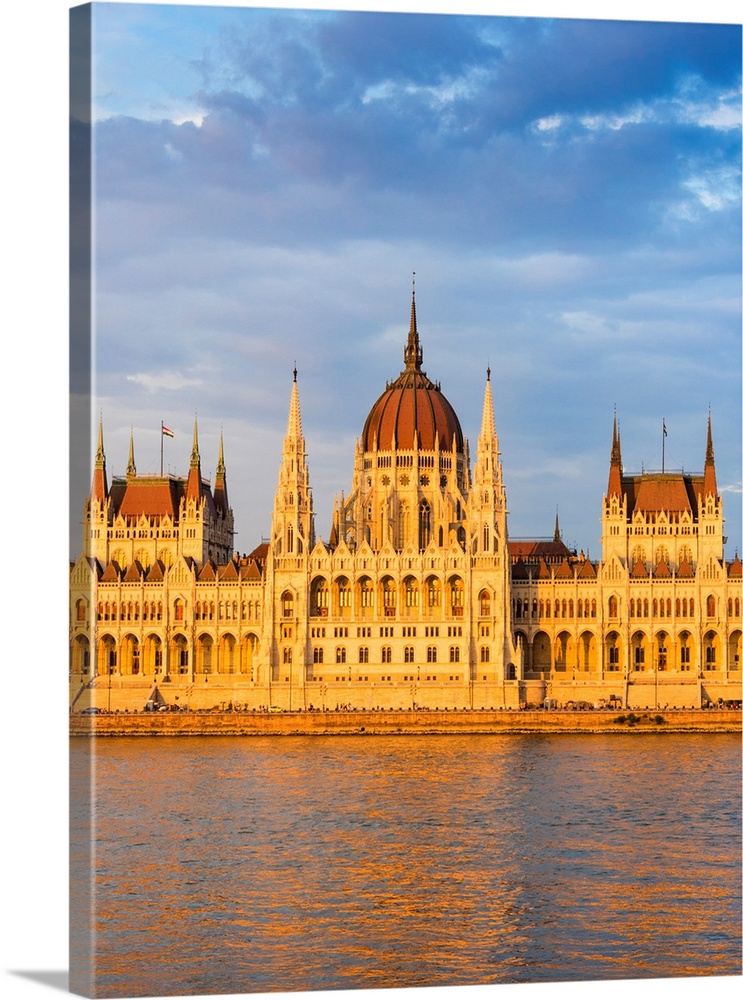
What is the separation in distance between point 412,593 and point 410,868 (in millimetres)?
Result: 44591

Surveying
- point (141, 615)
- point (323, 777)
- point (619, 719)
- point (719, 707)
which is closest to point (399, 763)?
point (323, 777)

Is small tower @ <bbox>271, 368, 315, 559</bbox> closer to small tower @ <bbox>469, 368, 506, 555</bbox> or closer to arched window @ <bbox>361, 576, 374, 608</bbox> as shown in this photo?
arched window @ <bbox>361, 576, 374, 608</bbox>

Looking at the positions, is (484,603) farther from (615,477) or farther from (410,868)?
(410,868)

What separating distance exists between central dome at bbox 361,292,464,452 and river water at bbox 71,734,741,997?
2863cm

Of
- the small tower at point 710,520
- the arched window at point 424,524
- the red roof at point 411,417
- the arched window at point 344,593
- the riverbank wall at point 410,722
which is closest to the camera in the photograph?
the riverbank wall at point 410,722

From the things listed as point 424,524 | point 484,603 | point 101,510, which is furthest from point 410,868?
point 424,524

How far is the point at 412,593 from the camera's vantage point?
7781cm

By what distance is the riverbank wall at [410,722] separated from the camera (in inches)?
2653

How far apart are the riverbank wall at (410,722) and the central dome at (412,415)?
1828 cm

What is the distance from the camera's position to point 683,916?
2664 centimetres

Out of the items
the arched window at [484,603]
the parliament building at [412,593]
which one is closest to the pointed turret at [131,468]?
the parliament building at [412,593]

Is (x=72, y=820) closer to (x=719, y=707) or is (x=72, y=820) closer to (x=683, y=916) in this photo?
(x=683, y=916)

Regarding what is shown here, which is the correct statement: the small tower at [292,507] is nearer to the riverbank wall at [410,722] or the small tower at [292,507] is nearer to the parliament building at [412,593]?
the parliament building at [412,593]

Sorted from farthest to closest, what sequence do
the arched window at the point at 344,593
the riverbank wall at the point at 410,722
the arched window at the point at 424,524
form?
the arched window at the point at 424,524 → the arched window at the point at 344,593 → the riverbank wall at the point at 410,722
